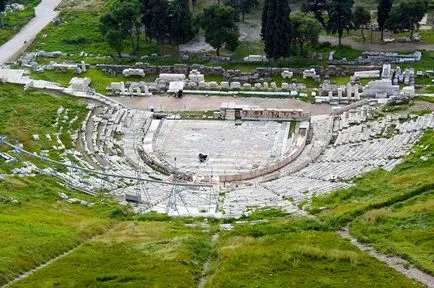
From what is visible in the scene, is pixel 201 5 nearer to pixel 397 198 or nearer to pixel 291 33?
pixel 291 33

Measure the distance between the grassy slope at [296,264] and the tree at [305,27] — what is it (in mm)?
46761

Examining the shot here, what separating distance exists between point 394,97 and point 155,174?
91.4 feet

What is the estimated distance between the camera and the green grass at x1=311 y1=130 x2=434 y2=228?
2256 inches

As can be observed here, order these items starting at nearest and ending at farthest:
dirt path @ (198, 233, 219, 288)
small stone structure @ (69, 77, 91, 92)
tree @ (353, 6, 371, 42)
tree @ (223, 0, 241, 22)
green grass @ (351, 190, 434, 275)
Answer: dirt path @ (198, 233, 219, 288) → green grass @ (351, 190, 434, 275) → small stone structure @ (69, 77, 91, 92) → tree @ (353, 6, 371, 42) → tree @ (223, 0, 241, 22)

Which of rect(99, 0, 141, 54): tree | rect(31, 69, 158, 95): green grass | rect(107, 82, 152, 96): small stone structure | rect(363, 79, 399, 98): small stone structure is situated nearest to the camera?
rect(363, 79, 399, 98): small stone structure

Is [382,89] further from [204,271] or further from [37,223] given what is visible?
[37,223]

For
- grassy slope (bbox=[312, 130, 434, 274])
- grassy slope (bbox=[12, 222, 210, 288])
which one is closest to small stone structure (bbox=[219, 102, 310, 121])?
grassy slope (bbox=[312, 130, 434, 274])

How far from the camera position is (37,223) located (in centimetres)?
5522

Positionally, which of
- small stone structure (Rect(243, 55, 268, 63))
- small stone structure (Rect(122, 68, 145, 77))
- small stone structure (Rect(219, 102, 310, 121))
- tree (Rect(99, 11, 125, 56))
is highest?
tree (Rect(99, 11, 125, 56))

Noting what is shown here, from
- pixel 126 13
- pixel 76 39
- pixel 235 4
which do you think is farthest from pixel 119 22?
pixel 235 4

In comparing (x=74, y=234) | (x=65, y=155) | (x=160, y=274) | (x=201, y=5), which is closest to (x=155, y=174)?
(x=65, y=155)

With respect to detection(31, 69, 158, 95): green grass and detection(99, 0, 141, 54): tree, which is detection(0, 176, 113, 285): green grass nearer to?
detection(31, 69, 158, 95): green grass

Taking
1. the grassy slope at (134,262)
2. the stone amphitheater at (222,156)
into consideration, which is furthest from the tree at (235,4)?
the grassy slope at (134,262)

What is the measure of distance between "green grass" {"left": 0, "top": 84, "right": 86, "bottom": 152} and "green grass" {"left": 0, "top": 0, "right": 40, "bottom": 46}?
2015 centimetres
